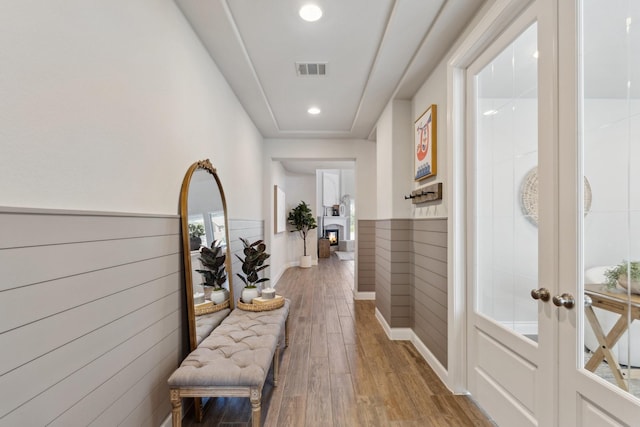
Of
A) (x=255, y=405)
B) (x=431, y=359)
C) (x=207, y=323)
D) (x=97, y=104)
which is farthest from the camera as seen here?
(x=431, y=359)

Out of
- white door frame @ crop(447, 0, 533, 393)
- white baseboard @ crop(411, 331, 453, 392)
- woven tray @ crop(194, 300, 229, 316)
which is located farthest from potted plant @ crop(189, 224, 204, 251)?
white baseboard @ crop(411, 331, 453, 392)

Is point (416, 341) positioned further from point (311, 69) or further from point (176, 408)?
point (311, 69)

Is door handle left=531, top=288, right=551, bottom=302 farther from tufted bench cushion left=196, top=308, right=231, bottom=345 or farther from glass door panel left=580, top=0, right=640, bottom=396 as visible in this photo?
tufted bench cushion left=196, top=308, right=231, bottom=345

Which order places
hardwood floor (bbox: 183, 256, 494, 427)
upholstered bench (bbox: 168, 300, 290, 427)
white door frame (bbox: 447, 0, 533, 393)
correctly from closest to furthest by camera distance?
upholstered bench (bbox: 168, 300, 290, 427) < hardwood floor (bbox: 183, 256, 494, 427) < white door frame (bbox: 447, 0, 533, 393)

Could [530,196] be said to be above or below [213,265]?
Answer: above

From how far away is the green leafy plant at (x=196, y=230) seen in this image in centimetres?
198

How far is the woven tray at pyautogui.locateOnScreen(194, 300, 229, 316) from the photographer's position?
2.03 m

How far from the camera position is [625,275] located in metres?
1.07

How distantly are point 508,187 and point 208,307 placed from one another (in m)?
2.14

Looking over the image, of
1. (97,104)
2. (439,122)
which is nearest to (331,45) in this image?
(439,122)

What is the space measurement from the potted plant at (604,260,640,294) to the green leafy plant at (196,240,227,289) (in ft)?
7.09

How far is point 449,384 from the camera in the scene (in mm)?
2191

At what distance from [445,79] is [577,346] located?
1987mm

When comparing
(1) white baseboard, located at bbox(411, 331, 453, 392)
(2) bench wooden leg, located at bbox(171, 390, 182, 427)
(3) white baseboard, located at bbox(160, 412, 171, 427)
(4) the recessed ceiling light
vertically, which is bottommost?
(1) white baseboard, located at bbox(411, 331, 453, 392)
